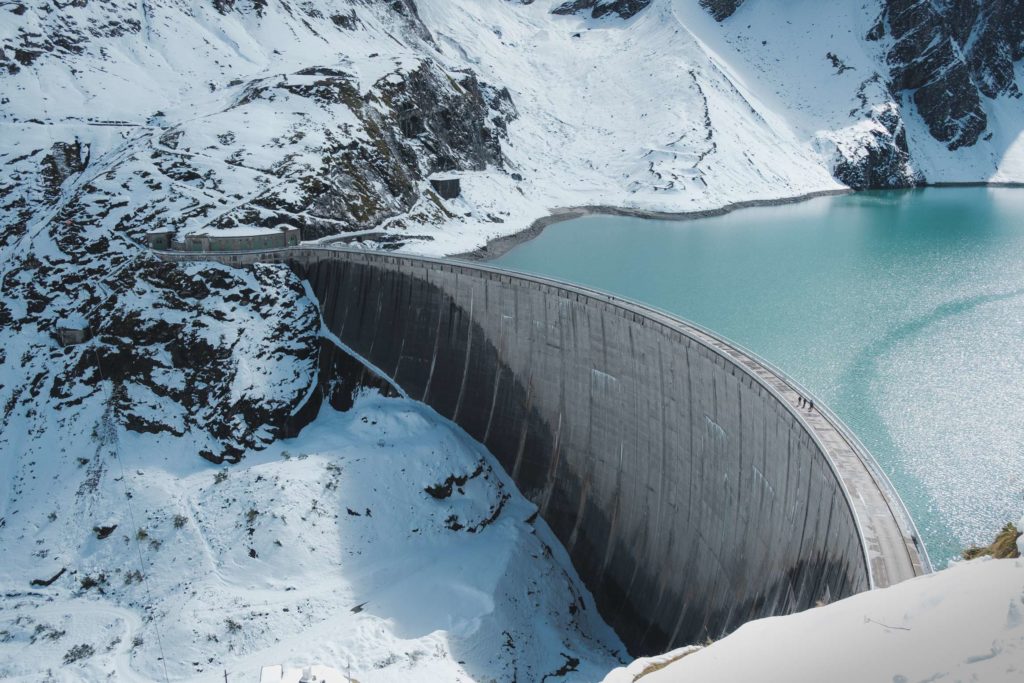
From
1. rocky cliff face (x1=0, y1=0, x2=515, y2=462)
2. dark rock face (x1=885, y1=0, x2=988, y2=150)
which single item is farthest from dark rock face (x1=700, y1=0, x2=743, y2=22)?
rocky cliff face (x1=0, y1=0, x2=515, y2=462)

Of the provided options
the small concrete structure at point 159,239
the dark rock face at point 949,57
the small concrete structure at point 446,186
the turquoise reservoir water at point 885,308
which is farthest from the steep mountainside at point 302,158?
the turquoise reservoir water at point 885,308

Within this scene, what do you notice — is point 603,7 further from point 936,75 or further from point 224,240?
point 224,240

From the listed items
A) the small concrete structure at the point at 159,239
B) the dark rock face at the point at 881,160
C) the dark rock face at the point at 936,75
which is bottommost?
the small concrete structure at the point at 159,239

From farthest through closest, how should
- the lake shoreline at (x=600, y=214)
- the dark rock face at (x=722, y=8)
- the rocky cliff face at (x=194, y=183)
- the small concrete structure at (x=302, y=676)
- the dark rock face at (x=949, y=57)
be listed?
the dark rock face at (x=722, y=8) → the dark rock face at (x=949, y=57) → the lake shoreline at (x=600, y=214) → the rocky cliff face at (x=194, y=183) → the small concrete structure at (x=302, y=676)

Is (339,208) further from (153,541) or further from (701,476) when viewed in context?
(701,476)

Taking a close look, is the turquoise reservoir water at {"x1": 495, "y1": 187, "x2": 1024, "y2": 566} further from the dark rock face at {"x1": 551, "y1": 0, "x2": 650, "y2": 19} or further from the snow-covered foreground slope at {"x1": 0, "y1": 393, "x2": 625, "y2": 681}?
the dark rock face at {"x1": 551, "y1": 0, "x2": 650, "y2": 19}

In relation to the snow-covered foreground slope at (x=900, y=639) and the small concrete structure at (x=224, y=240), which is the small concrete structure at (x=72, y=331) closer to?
the small concrete structure at (x=224, y=240)

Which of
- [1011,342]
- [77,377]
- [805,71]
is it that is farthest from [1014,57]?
[77,377]
